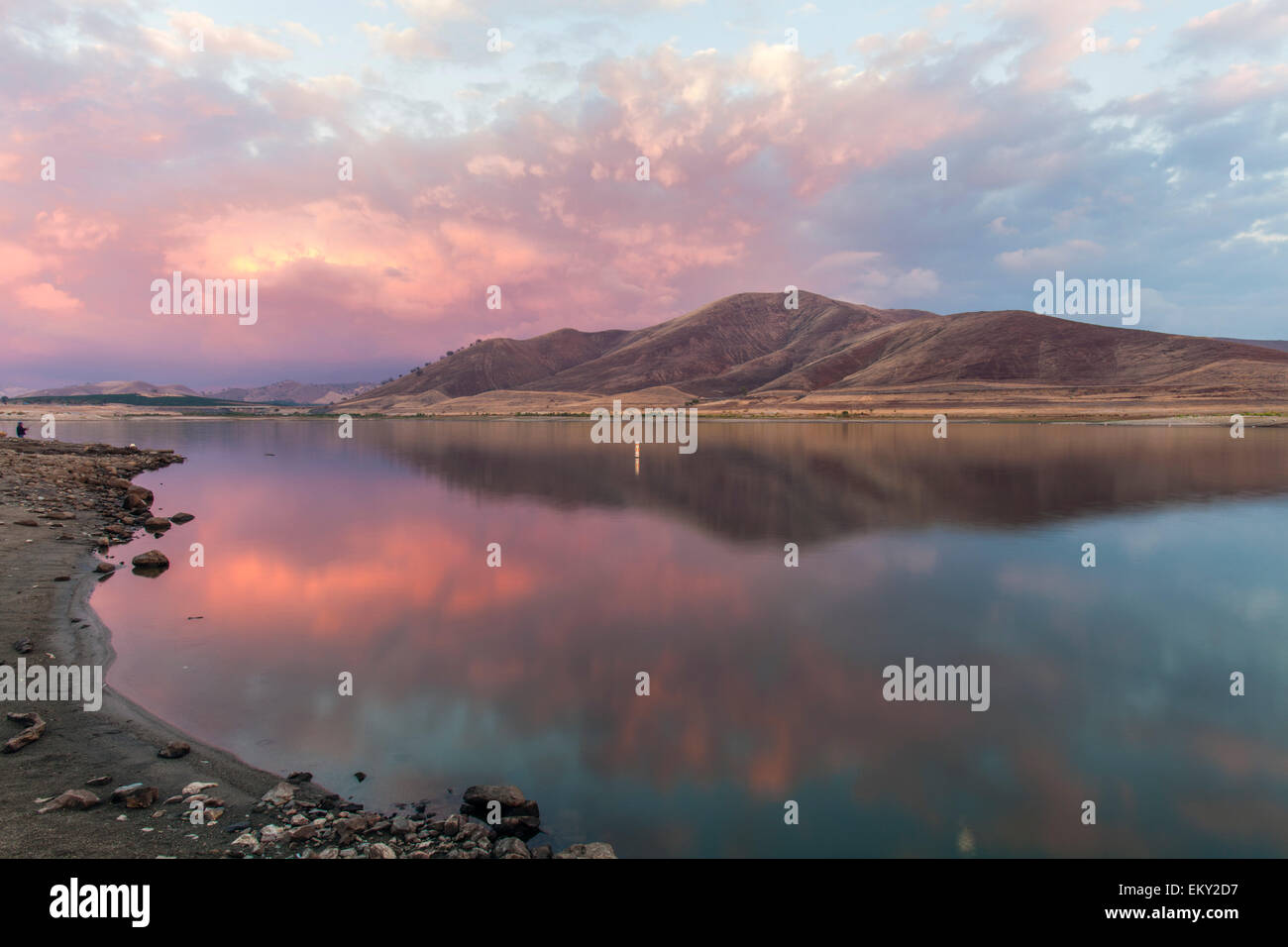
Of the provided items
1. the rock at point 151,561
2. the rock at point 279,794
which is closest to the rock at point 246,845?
the rock at point 279,794

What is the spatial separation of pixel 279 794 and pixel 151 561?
16184 millimetres

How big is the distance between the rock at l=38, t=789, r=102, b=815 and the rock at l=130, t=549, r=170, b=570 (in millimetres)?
14929

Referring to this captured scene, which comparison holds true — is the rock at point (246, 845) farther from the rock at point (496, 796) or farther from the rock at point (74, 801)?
A: the rock at point (496, 796)

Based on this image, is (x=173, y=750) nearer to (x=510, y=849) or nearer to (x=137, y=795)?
(x=137, y=795)

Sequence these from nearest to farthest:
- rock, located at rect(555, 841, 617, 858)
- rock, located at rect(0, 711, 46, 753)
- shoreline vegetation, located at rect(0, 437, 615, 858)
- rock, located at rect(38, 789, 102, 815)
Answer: rock, located at rect(555, 841, 617, 858)
shoreline vegetation, located at rect(0, 437, 615, 858)
rock, located at rect(38, 789, 102, 815)
rock, located at rect(0, 711, 46, 753)

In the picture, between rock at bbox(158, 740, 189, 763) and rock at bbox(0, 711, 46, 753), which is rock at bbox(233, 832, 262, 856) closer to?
rock at bbox(158, 740, 189, 763)

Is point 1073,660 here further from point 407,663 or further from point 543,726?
point 407,663

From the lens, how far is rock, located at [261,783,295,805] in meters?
7.72

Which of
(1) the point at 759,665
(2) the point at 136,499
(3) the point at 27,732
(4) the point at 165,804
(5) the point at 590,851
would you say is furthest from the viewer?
(2) the point at 136,499

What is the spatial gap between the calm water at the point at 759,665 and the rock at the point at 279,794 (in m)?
0.65

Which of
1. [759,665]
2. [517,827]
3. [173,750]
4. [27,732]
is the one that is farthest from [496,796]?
[27,732]

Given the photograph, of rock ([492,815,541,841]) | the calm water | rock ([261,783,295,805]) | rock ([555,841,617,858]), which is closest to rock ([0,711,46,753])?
the calm water

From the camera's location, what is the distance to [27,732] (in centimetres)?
892
